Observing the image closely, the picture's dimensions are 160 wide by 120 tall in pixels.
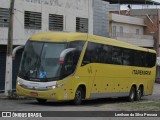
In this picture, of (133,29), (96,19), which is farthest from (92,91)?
(133,29)

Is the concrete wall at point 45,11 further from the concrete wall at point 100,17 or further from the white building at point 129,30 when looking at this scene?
the white building at point 129,30

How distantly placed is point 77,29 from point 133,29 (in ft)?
69.8

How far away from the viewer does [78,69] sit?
69.1 feet

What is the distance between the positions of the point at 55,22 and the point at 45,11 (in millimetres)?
1400

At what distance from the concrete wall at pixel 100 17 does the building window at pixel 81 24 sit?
2084 millimetres

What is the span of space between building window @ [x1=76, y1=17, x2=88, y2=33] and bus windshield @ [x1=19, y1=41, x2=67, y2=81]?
599 inches

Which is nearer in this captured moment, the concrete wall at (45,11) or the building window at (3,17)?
the building window at (3,17)

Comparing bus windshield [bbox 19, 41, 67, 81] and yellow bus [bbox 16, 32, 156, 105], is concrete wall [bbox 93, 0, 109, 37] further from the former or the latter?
bus windshield [bbox 19, 41, 67, 81]

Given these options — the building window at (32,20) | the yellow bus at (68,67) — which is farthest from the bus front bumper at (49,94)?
the building window at (32,20)

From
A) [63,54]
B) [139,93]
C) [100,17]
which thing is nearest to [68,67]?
[63,54]

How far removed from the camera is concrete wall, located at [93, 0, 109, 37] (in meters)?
39.1

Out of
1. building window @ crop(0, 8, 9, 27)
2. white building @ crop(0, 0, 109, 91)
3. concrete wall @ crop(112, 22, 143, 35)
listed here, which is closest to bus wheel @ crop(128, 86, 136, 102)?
white building @ crop(0, 0, 109, 91)

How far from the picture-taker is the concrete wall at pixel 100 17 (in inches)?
1538

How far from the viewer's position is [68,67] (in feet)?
67.3
